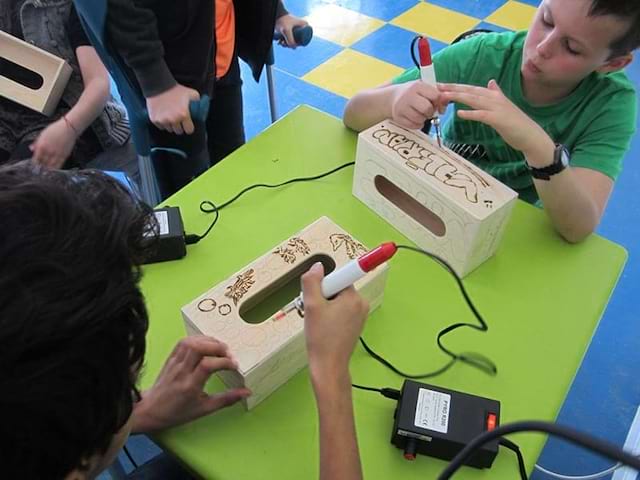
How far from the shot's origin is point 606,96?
3.11 feet

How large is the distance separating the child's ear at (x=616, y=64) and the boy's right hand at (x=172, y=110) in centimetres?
71

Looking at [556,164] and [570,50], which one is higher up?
[570,50]

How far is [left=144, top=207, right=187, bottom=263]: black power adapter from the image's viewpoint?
0.78m

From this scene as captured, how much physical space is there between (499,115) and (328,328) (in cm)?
44

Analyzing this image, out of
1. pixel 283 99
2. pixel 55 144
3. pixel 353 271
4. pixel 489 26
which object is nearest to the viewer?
pixel 353 271

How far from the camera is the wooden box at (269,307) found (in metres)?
0.63

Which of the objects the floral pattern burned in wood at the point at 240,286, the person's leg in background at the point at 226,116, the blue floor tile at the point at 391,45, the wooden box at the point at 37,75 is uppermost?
the floral pattern burned in wood at the point at 240,286

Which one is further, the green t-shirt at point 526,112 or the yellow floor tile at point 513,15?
the yellow floor tile at point 513,15

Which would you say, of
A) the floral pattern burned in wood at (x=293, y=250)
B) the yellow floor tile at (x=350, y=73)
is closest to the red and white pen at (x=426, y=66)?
the floral pattern burned in wood at (x=293, y=250)

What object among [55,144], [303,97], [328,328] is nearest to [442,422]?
[328,328]

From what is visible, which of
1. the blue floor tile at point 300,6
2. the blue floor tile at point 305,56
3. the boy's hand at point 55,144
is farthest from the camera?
the blue floor tile at point 300,6

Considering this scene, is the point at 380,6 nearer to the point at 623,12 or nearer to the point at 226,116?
the point at 226,116

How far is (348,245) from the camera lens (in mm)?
736

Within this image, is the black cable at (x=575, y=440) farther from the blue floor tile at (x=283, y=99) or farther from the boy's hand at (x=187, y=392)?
the blue floor tile at (x=283, y=99)
